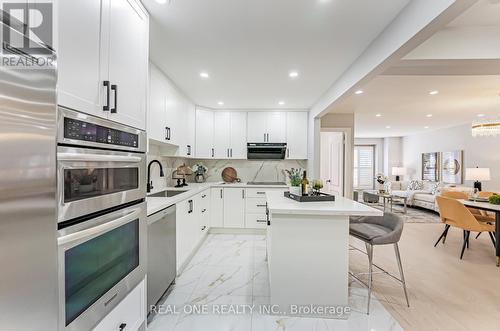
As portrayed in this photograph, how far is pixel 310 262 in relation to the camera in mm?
1911

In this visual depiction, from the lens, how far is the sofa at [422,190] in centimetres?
593

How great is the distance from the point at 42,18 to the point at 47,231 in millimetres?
756

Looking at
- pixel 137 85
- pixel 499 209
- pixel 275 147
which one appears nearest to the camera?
pixel 137 85

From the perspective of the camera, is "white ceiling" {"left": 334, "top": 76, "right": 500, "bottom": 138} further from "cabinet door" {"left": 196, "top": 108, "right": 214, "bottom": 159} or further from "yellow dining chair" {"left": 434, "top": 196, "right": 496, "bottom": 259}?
"cabinet door" {"left": 196, "top": 108, "right": 214, "bottom": 159}

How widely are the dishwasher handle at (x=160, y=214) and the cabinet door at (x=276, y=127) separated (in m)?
2.65

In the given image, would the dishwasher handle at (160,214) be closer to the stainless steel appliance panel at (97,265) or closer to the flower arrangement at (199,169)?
the stainless steel appliance panel at (97,265)

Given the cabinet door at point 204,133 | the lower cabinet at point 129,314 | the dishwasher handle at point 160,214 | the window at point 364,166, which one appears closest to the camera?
the lower cabinet at point 129,314

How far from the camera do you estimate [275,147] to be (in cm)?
431

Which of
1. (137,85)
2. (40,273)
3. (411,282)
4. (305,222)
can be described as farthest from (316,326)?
(137,85)

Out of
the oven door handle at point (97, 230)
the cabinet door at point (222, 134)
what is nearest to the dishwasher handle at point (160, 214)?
→ the oven door handle at point (97, 230)

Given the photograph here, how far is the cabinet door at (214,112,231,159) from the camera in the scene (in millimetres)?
4414

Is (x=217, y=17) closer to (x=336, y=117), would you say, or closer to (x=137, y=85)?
(x=137, y=85)

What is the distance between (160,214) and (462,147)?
8208 mm

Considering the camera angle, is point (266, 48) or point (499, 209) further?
point (499, 209)
